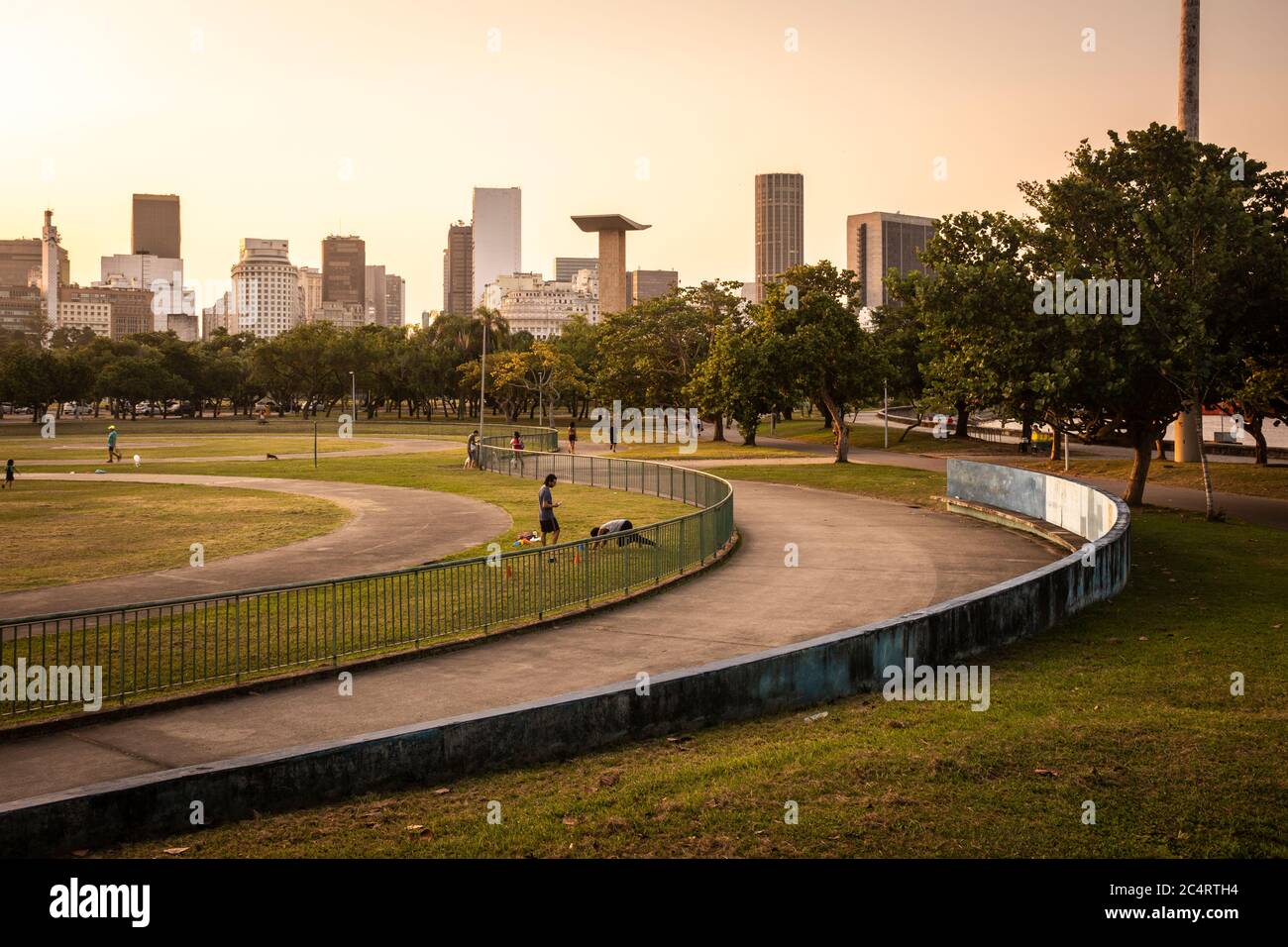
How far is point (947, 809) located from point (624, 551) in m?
10.7

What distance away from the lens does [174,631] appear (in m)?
15.2

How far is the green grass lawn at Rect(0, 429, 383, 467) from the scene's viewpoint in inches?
2244

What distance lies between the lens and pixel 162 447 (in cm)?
→ 6594

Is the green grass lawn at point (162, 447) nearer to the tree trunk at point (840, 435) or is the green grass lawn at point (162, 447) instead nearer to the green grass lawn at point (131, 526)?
the green grass lawn at point (131, 526)

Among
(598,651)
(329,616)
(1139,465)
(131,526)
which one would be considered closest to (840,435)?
(1139,465)

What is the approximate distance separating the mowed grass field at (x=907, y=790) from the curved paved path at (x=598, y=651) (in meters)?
2.60

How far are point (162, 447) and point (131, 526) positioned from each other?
42563mm

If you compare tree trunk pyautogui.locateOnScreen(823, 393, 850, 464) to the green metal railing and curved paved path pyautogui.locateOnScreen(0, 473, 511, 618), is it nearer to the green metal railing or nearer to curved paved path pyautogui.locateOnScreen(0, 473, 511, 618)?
curved paved path pyautogui.locateOnScreen(0, 473, 511, 618)

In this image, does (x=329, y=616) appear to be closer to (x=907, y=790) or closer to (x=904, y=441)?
(x=907, y=790)

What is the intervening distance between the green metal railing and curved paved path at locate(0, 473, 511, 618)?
3.87 feet

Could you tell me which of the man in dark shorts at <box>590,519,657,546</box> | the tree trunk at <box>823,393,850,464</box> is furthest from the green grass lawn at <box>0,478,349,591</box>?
the tree trunk at <box>823,393,850,464</box>

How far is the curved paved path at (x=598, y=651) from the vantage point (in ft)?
34.1

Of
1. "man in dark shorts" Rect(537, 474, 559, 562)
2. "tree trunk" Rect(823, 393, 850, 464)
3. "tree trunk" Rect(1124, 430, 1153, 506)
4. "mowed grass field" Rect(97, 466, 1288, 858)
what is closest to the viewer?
"mowed grass field" Rect(97, 466, 1288, 858)
